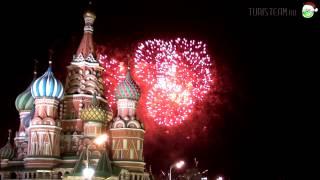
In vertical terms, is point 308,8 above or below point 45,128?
below

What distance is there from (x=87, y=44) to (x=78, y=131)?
32.9 ft

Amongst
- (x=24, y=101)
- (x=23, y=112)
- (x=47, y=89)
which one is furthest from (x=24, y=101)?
(x=47, y=89)

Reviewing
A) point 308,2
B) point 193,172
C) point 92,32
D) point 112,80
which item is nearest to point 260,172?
point 193,172

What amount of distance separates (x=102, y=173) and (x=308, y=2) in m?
34.9

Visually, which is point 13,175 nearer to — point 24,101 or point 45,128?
point 45,128

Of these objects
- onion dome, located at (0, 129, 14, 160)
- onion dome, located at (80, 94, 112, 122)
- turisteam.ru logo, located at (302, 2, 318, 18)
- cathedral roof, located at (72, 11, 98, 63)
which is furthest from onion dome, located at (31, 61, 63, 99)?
turisteam.ru logo, located at (302, 2, 318, 18)

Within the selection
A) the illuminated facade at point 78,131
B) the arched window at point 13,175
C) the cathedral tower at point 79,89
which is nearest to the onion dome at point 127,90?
the illuminated facade at point 78,131

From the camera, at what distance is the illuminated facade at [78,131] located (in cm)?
4791

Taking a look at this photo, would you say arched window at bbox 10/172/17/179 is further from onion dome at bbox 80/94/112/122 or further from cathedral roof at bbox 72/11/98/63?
cathedral roof at bbox 72/11/98/63

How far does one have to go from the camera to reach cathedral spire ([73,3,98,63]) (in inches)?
2151

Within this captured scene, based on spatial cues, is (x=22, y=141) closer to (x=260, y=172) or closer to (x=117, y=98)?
(x=117, y=98)

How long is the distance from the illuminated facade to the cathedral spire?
0.11 metres

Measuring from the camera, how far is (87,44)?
55719 millimetres

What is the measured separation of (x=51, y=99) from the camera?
164 feet
